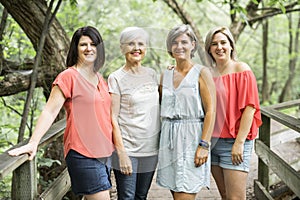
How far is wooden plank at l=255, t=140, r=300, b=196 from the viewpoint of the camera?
7.78 feet

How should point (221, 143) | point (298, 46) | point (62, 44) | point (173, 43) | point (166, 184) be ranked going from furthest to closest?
point (298, 46) < point (62, 44) < point (221, 143) < point (166, 184) < point (173, 43)

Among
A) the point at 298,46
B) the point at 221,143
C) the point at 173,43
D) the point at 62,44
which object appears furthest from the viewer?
the point at 298,46

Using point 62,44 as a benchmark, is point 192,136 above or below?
below

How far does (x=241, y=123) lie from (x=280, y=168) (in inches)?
30.6

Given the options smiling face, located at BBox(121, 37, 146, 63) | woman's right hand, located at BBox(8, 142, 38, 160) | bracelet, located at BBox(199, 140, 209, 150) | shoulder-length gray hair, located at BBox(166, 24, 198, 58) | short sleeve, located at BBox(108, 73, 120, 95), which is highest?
shoulder-length gray hair, located at BBox(166, 24, 198, 58)

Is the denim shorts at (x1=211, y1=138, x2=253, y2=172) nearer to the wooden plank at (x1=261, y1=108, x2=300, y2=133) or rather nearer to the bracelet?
the bracelet

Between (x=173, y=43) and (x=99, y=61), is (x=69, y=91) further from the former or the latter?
(x=173, y=43)

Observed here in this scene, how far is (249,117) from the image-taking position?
83.0 inches

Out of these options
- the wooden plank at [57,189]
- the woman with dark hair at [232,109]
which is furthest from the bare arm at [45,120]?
the woman with dark hair at [232,109]

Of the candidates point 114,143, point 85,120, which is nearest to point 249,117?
point 114,143

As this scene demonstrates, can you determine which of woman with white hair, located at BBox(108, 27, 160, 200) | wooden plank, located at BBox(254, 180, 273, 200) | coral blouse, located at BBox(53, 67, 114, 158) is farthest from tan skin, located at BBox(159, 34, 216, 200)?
wooden plank, located at BBox(254, 180, 273, 200)

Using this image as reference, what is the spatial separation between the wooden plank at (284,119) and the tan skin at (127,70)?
1.08 metres

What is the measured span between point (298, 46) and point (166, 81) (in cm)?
1103

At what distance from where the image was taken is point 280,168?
8.83 ft
